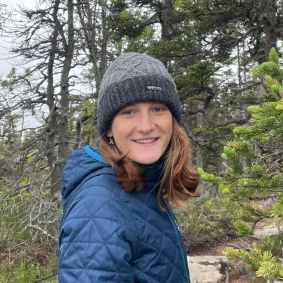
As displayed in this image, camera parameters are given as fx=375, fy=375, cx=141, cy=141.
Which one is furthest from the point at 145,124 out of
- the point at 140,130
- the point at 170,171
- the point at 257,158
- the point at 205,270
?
the point at 205,270

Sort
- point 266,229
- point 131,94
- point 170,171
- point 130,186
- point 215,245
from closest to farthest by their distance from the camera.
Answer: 1. point 130,186
2. point 131,94
3. point 170,171
4. point 215,245
5. point 266,229

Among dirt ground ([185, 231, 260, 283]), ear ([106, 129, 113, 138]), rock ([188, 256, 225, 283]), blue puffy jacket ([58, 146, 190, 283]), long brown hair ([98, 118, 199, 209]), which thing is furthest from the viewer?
dirt ground ([185, 231, 260, 283])

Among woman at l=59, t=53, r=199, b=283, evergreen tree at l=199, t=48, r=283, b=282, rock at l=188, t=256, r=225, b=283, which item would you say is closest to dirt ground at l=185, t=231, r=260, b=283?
rock at l=188, t=256, r=225, b=283

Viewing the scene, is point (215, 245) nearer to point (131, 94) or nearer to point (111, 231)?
point (131, 94)

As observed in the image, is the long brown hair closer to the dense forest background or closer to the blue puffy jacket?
the blue puffy jacket

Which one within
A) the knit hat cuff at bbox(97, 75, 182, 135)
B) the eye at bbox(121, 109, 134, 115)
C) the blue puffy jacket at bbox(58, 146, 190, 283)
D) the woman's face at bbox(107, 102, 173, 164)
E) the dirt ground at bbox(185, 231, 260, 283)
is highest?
the knit hat cuff at bbox(97, 75, 182, 135)

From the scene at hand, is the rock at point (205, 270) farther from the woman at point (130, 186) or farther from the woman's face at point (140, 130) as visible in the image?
the woman's face at point (140, 130)

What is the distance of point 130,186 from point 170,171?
32cm

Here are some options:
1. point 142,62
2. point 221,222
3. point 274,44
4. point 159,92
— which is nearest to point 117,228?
point 159,92

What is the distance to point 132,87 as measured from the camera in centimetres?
172

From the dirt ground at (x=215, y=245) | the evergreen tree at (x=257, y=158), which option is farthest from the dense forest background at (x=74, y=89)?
the evergreen tree at (x=257, y=158)

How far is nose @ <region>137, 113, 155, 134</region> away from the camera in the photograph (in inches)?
67.8

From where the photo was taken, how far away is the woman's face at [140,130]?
1734mm

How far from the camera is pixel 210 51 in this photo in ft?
25.6
